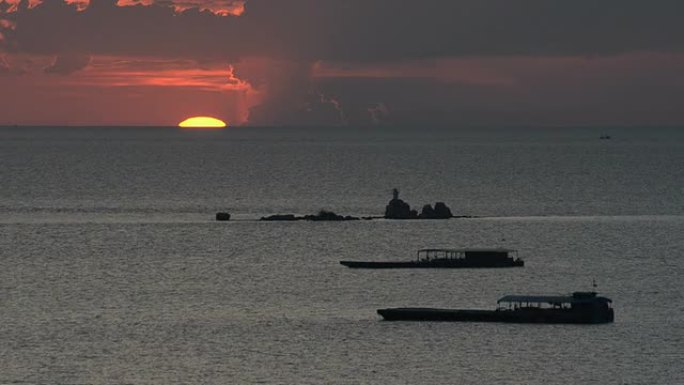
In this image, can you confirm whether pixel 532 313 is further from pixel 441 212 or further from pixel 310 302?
pixel 441 212

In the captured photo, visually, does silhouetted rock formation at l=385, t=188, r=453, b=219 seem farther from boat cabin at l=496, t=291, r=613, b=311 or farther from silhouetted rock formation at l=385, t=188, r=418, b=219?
boat cabin at l=496, t=291, r=613, b=311

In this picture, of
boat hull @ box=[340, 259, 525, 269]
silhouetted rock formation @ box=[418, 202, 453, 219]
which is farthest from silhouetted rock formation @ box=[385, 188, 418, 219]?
boat hull @ box=[340, 259, 525, 269]

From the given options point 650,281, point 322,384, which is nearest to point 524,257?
point 650,281

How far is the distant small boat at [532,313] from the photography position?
99.8 meters

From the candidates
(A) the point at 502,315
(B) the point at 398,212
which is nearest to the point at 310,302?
(A) the point at 502,315

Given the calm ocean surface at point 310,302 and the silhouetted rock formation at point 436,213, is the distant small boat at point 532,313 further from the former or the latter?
the silhouetted rock formation at point 436,213

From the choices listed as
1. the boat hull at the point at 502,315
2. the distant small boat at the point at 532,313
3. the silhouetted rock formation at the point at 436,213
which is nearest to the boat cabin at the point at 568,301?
the distant small boat at the point at 532,313

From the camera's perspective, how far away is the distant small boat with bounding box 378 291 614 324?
327 ft

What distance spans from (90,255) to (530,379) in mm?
66364

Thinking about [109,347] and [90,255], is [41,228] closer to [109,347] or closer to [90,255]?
[90,255]

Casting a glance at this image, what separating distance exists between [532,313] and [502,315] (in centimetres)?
224

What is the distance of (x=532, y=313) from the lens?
10094 centimetres

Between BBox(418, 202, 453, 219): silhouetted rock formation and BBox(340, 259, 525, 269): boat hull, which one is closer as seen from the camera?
BBox(340, 259, 525, 269): boat hull

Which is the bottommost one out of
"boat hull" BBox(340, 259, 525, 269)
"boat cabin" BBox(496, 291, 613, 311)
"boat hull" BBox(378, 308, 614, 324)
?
"boat hull" BBox(378, 308, 614, 324)
